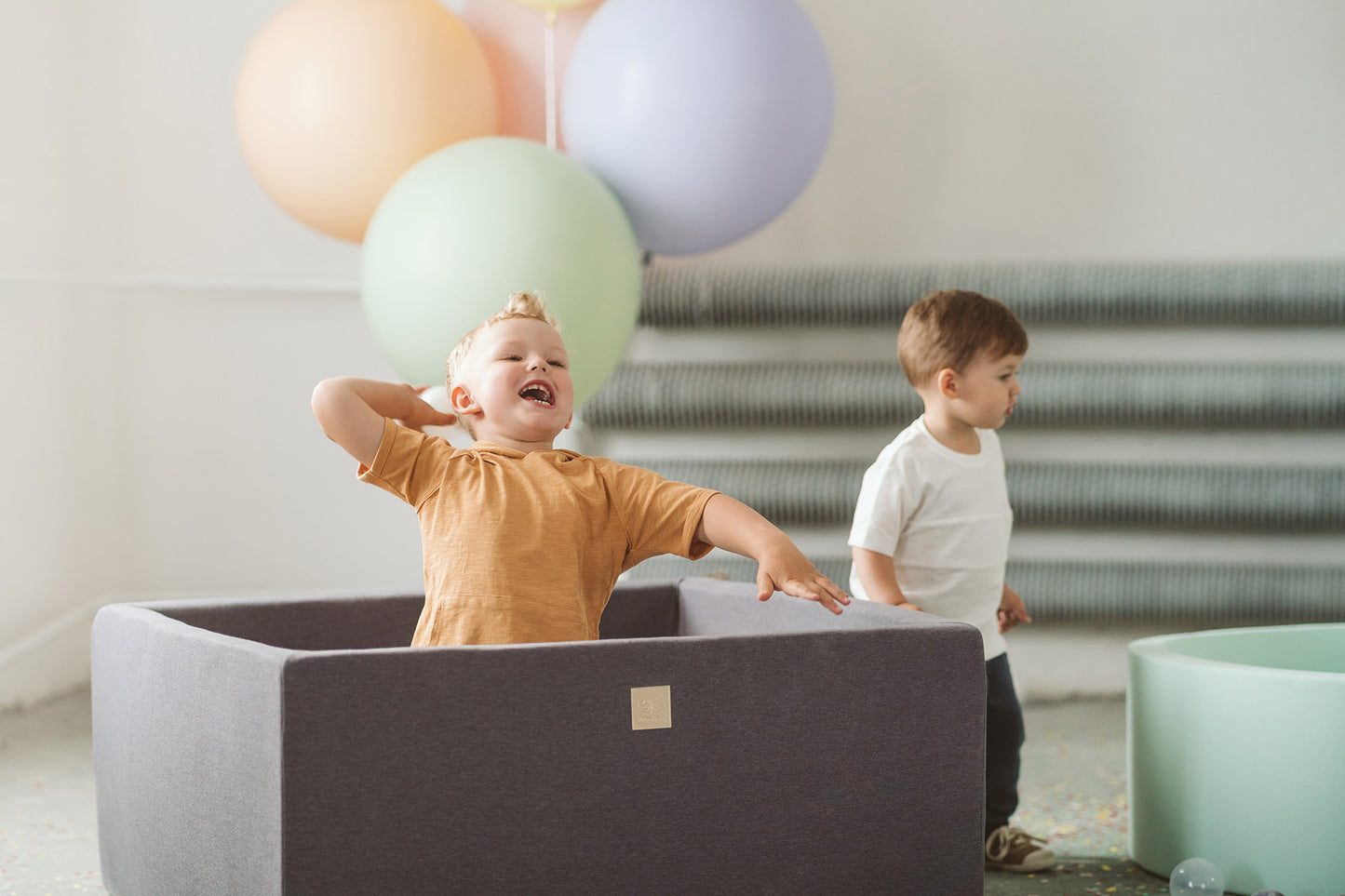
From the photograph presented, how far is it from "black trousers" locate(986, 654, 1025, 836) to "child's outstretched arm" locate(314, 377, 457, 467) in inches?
34.7

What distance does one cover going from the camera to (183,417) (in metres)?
3.01

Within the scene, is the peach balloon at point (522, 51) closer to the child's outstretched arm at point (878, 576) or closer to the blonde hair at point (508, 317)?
the blonde hair at point (508, 317)

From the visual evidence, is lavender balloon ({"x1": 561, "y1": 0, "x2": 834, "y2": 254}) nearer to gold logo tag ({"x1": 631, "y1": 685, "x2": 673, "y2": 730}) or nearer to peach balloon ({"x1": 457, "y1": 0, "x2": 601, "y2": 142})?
peach balloon ({"x1": 457, "y1": 0, "x2": 601, "y2": 142})

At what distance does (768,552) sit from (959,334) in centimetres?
65

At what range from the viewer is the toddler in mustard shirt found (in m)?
1.39

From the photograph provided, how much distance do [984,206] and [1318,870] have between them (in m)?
1.70

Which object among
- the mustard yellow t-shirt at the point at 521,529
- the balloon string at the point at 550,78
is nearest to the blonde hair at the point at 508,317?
the mustard yellow t-shirt at the point at 521,529

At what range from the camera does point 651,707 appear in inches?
47.4

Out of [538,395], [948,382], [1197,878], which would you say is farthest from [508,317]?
[1197,878]

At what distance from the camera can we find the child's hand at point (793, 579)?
1.25 m

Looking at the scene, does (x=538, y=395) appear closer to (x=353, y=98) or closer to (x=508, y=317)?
(x=508, y=317)

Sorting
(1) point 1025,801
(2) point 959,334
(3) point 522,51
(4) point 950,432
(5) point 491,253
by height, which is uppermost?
(3) point 522,51

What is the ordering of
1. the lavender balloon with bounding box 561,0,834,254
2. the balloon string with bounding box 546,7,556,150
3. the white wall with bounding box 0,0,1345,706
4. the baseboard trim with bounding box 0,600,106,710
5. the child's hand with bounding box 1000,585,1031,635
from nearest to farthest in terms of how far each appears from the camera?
the child's hand with bounding box 1000,585,1031,635 → the lavender balloon with bounding box 561,0,834,254 → the balloon string with bounding box 546,7,556,150 → the baseboard trim with bounding box 0,600,106,710 → the white wall with bounding box 0,0,1345,706

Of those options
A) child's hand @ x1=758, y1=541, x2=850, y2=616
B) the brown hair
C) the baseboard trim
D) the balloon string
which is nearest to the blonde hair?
child's hand @ x1=758, y1=541, x2=850, y2=616
